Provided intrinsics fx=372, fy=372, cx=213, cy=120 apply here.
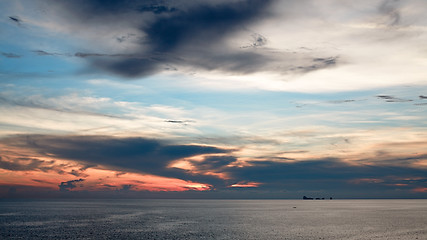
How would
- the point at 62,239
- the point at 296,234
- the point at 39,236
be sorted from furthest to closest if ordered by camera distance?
the point at 296,234 < the point at 39,236 < the point at 62,239

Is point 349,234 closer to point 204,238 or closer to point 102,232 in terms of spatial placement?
point 204,238

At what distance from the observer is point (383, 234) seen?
12262 cm

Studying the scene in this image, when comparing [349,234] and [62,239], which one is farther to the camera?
[349,234]

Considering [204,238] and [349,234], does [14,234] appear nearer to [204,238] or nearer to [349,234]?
[204,238]

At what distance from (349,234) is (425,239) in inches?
856

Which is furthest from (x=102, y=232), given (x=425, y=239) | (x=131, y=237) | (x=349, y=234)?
(x=425, y=239)

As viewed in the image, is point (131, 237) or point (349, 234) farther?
point (349, 234)

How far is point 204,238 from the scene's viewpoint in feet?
354

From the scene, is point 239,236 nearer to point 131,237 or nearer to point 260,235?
point 260,235

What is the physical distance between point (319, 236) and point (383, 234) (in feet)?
79.0

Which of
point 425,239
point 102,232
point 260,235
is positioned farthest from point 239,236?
point 425,239

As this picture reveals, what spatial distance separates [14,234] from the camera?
119 meters

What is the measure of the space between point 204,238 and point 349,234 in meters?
49.3

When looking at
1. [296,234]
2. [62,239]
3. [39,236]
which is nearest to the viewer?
[62,239]
